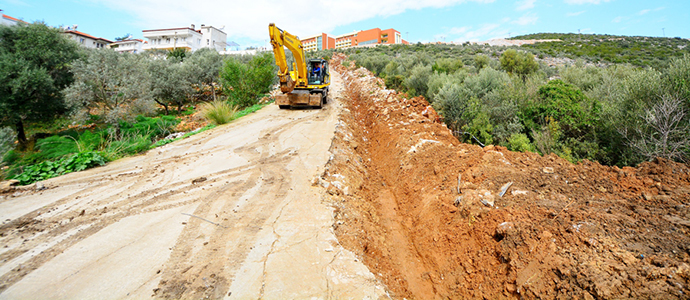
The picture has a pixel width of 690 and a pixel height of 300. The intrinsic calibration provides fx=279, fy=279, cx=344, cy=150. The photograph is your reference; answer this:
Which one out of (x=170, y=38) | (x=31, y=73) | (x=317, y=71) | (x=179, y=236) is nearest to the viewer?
(x=179, y=236)

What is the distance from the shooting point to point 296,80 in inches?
538

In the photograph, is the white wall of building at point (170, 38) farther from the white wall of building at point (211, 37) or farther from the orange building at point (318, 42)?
the orange building at point (318, 42)

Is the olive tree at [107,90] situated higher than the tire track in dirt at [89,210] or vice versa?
the olive tree at [107,90]

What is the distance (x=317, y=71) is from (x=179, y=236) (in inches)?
497

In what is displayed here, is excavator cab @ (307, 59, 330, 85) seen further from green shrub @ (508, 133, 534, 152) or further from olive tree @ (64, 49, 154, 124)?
green shrub @ (508, 133, 534, 152)

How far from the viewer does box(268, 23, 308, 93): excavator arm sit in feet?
38.7

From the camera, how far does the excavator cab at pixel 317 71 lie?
14.9m

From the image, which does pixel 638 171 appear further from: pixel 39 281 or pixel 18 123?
pixel 18 123

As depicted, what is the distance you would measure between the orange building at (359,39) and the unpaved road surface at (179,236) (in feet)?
248

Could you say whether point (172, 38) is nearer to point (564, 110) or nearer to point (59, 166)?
point (59, 166)

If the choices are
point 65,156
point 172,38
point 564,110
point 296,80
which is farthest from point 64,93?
point 172,38

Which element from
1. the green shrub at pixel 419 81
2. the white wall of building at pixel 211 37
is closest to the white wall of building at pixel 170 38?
the white wall of building at pixel 211 37

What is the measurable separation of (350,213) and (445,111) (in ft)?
21.2

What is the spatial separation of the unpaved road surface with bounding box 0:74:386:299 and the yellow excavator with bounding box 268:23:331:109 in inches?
286
